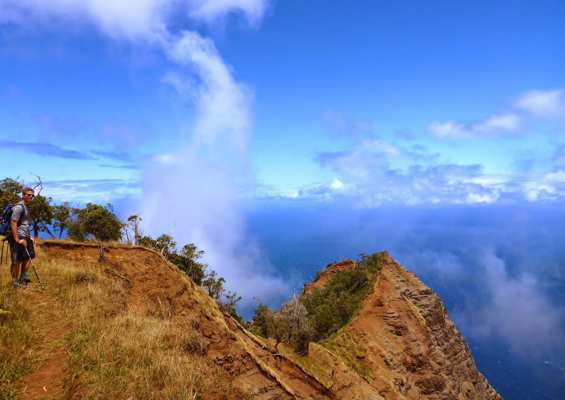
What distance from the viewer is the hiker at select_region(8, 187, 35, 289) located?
7.64 meters

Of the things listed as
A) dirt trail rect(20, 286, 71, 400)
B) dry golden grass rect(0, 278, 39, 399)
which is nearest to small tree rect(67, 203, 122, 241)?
dirt trail rect(20, 286, 71, 400)

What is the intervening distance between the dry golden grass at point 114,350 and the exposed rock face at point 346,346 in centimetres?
63

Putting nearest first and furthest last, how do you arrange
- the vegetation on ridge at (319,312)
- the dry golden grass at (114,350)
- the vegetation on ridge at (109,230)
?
the dry golden grass at (114,350), the vegetation on ridge at (319,312), the vegetation on ridge at (109,230)

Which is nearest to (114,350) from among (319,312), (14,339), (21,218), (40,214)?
(14,339)

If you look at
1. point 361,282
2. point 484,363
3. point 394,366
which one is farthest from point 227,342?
point 484,363

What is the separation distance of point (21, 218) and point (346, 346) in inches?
819

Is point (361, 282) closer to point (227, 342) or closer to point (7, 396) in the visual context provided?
point (227, 342)

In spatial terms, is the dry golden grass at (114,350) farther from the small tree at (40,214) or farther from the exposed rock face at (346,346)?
the small tree at (40,214)

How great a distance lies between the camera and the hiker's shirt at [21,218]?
765 cm

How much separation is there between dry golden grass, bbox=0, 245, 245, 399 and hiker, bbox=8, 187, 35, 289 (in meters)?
0.37

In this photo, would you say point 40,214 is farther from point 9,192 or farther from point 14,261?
point 14,261

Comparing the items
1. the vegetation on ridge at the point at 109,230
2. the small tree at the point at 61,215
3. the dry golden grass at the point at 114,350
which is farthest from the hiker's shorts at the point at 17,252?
the small tree at the point at 61,215

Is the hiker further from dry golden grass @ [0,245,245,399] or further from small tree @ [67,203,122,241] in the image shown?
small tree @ [67,203,122,241]

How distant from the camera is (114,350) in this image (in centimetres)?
602
